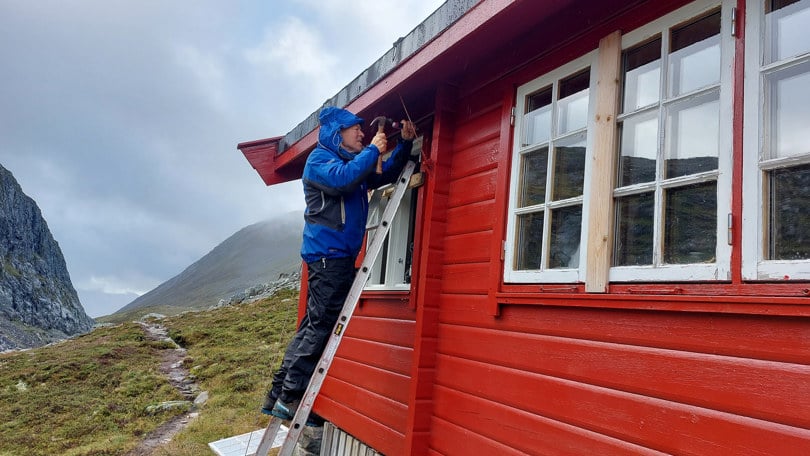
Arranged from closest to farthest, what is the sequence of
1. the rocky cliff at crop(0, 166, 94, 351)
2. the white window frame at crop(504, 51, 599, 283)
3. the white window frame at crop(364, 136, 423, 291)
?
the white window frame at crop(504, 51, 599, 283) < the white window frame at crop(364, 136, 423, 291) < the rocky cliff at crop(0, 166, 94, 351)

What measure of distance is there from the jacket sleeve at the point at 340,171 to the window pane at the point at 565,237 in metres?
1.30

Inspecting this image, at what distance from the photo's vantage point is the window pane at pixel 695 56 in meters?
2.07

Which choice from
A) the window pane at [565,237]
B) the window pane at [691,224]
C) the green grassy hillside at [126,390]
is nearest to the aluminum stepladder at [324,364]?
the window pane at [565,237]

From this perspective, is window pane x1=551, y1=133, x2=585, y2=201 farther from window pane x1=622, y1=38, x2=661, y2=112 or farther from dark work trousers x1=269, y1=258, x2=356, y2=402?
dark work trousers x1=269, y1=258, x2=356, y2=402

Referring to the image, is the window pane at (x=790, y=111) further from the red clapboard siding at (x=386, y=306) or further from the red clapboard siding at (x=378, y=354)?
the red clapboard siding at (x=378, y=354)

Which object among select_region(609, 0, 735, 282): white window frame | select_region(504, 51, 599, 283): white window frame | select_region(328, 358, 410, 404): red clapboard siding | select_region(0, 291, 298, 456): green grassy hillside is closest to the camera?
select_region(609, 0, 735, 282): white window frame

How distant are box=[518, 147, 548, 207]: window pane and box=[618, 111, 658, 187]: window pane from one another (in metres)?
0.53

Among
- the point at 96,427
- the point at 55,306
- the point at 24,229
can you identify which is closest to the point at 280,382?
the point at 96,427

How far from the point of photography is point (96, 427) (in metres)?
10.7

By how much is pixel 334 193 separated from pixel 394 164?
77 cm

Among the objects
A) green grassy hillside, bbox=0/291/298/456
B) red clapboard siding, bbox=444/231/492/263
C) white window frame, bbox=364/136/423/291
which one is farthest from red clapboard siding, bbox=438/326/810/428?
green grassy hillside, bbox=0/291/298/456

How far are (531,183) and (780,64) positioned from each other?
1348 millimetres

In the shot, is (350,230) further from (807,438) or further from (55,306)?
(55,306)

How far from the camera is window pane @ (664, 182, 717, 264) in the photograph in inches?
76.9
